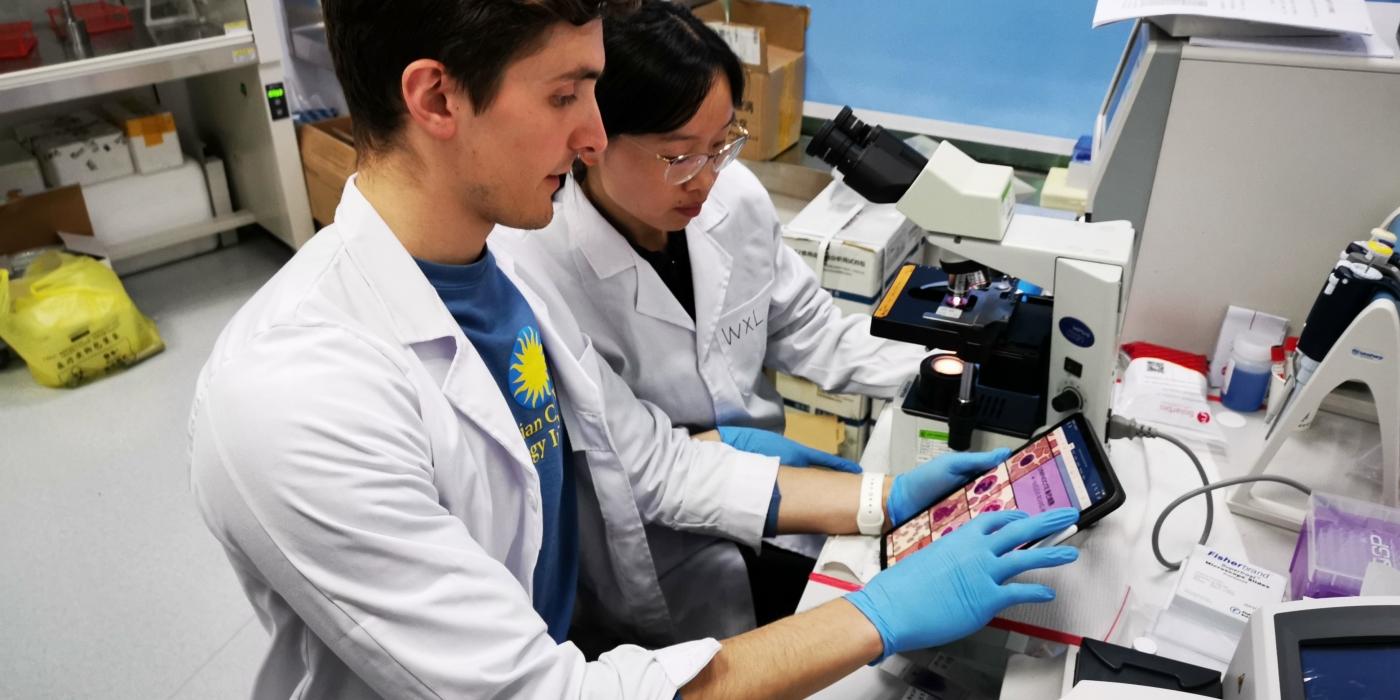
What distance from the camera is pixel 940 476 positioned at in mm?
1179

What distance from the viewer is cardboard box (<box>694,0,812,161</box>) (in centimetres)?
256

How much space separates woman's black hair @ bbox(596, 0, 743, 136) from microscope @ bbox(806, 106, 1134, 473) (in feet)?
0.67

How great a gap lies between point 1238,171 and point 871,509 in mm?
796

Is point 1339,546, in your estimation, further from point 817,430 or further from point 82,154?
point 82,154

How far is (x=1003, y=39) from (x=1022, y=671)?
235 centimetres

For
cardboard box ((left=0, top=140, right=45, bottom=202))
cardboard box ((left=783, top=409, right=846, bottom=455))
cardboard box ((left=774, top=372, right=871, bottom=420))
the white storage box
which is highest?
cardboard box ((left=0, top=140, right=45, bottom=202))

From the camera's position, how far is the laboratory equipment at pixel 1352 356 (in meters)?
1.11

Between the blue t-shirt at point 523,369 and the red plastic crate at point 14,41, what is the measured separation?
2423mm

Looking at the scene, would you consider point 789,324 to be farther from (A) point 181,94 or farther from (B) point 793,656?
(A) point 181,94

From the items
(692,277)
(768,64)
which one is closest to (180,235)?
(768,64)

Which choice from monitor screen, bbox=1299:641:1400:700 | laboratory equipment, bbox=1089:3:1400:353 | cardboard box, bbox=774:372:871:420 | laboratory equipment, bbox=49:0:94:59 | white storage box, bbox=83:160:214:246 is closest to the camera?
monitor screen, bbox=1299:641:1400:700

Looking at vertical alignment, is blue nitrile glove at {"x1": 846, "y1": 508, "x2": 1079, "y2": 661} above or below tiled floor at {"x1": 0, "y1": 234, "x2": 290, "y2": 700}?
above

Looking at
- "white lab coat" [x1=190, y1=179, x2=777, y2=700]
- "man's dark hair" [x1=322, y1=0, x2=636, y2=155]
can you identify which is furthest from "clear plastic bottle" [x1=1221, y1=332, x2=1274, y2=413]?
"man's dark hair" [x1=322, y1=0, x2=636, y2=155]

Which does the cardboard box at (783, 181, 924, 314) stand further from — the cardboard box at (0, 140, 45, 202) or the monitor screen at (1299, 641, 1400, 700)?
the cardboard box at (0, 140, 45, 202)
